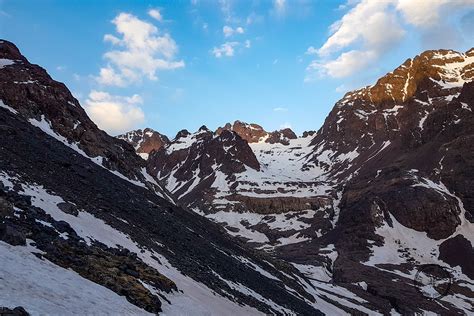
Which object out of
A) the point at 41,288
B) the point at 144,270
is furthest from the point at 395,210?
the point at 41,288

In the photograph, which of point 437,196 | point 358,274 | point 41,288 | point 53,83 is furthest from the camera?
point 437,196

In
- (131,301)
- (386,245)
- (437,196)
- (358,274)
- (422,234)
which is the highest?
(437,196)

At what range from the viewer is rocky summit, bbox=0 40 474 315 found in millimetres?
18188

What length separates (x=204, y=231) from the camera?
2397 inches

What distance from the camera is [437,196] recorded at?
134500 millimetres

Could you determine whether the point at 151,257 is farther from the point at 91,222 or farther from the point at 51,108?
the point at 51,108

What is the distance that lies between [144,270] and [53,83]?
5529cm

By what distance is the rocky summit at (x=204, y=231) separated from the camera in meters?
18.2

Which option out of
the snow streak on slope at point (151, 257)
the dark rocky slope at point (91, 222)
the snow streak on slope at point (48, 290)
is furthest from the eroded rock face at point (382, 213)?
the snow streak on slope at point (48, 290)

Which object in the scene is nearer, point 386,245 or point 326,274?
point 326,274

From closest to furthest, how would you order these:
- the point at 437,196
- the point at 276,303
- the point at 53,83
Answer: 1. the point at 276,303
2. the point at 53,83
3. the point at 437,196

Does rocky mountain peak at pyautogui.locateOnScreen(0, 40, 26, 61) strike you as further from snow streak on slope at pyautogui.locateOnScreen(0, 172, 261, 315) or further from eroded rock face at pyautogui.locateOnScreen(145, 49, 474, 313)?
eroded rock face at pyautogui.locateOnScreen(145, 49, 474, 313)

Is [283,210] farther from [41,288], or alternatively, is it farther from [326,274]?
[41,288]

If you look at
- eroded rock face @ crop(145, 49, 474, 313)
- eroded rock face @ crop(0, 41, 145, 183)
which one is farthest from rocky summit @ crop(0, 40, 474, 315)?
eroded rock face @ crop(145, 49, 474, 313)
